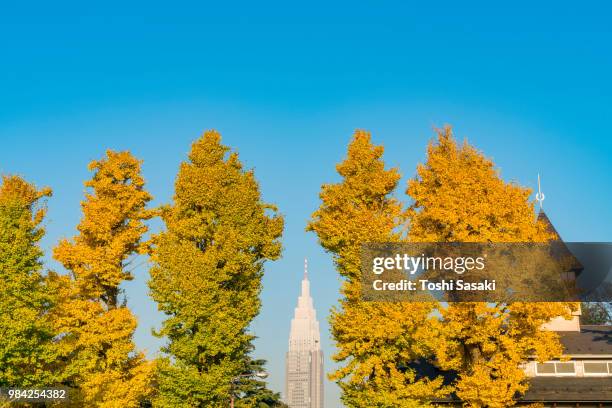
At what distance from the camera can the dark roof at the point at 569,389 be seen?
40.9 m

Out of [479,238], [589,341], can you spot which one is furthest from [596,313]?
[479,238]

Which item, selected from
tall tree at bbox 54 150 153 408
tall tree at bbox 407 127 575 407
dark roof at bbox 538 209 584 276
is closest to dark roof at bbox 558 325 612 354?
dark roof at bbox 538 209 584 276

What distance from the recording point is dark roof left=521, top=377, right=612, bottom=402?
134 ft

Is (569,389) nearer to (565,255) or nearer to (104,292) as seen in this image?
(565,255)

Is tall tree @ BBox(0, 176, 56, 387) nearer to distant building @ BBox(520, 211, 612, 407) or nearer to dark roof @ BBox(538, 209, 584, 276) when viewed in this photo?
distant building @ BBox(520, 211, 612, 407)

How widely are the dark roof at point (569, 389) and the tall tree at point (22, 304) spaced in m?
27.8

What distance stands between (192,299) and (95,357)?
629cm

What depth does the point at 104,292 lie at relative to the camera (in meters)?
39.3

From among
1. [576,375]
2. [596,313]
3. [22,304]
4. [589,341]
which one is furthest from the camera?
[596,313]

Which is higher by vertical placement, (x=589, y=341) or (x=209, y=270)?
(x=209, y=270)

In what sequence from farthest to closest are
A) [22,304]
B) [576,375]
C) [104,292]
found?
[576,375]
[104,292]
[22,304]

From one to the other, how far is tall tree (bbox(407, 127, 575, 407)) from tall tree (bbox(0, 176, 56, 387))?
20.1m

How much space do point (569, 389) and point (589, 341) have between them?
210 inches

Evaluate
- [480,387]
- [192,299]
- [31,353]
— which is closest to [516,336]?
[480,387]
